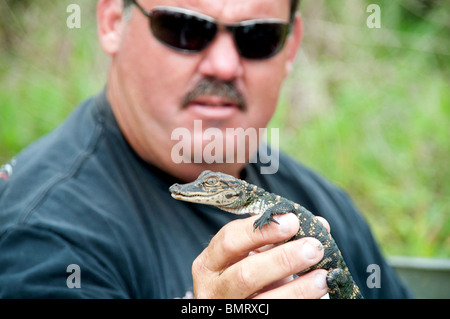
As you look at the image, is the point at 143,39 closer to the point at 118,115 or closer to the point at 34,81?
the point at 118,115

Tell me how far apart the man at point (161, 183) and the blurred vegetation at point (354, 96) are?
316 mm

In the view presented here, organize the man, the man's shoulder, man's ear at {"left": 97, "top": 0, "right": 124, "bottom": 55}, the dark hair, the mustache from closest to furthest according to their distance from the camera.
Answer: the man → the mustache → the man's shoulder → the dark hair → man's ear at {"left": 97, "top": 0, "right": 124, "bottom": 55}

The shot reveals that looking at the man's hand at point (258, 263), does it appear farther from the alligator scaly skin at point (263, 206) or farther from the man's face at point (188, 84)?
the man's face at point (188, 84)

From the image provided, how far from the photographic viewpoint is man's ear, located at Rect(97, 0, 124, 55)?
2.59 metres

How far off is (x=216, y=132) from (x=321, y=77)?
75.8 inches

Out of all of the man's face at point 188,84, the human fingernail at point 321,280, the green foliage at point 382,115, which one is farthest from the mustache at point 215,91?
the green foliage at point 382,115

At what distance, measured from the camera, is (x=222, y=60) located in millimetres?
1768

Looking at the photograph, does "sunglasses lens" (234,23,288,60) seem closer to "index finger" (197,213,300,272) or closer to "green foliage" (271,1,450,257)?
"green foliage" (271,1,450,257)

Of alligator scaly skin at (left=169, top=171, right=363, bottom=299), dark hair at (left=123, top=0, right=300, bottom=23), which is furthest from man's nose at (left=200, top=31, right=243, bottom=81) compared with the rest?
dark hair at (left=123, top=0, right=300, bottom=23)

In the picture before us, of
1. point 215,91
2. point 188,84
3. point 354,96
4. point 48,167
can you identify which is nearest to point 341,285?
point 215,91

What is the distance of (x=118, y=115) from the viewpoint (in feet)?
8.34

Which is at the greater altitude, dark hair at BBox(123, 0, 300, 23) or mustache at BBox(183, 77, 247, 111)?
dark hair at BBox(123, 0, 300, 23)

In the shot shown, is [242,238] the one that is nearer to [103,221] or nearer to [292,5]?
[103,221]

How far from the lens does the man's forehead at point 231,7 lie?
6.00 ft
